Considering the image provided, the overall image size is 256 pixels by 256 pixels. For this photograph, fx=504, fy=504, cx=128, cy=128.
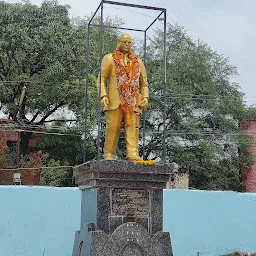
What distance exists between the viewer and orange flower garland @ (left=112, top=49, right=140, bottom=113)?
732 centimetres

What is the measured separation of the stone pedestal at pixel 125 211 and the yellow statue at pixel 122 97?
1.42 ft

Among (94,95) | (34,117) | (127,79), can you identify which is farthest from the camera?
(34,117)

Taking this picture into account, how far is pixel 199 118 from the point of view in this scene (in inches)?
868

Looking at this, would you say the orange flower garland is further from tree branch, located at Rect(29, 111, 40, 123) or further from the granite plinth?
tree branch, located at Rect(29, 111, 40, 123)

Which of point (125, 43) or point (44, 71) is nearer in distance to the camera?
point (125, 43)

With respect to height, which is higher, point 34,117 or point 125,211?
point 34,117

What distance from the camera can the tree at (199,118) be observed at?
21109 mm

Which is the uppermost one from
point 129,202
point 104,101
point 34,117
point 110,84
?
point 34,117

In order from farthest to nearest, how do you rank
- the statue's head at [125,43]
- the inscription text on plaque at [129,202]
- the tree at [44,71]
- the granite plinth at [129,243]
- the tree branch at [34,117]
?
the tree branch at [34,117] → the tree at [44,71] → the statue's head at [125,43] → the inscription text on plaque at [129,202] → the granite plinth at [129,243]

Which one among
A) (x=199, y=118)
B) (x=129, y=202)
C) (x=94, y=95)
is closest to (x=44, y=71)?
(x=94, y=95)

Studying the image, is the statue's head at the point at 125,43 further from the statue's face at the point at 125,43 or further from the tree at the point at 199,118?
the tree at the point at 199,118

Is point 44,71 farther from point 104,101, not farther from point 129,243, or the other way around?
point 129,243

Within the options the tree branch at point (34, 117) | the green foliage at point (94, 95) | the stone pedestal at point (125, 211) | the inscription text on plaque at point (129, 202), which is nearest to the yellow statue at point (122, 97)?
the stone pedestal at point (125, 211)

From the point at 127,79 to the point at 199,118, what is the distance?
14957mm
